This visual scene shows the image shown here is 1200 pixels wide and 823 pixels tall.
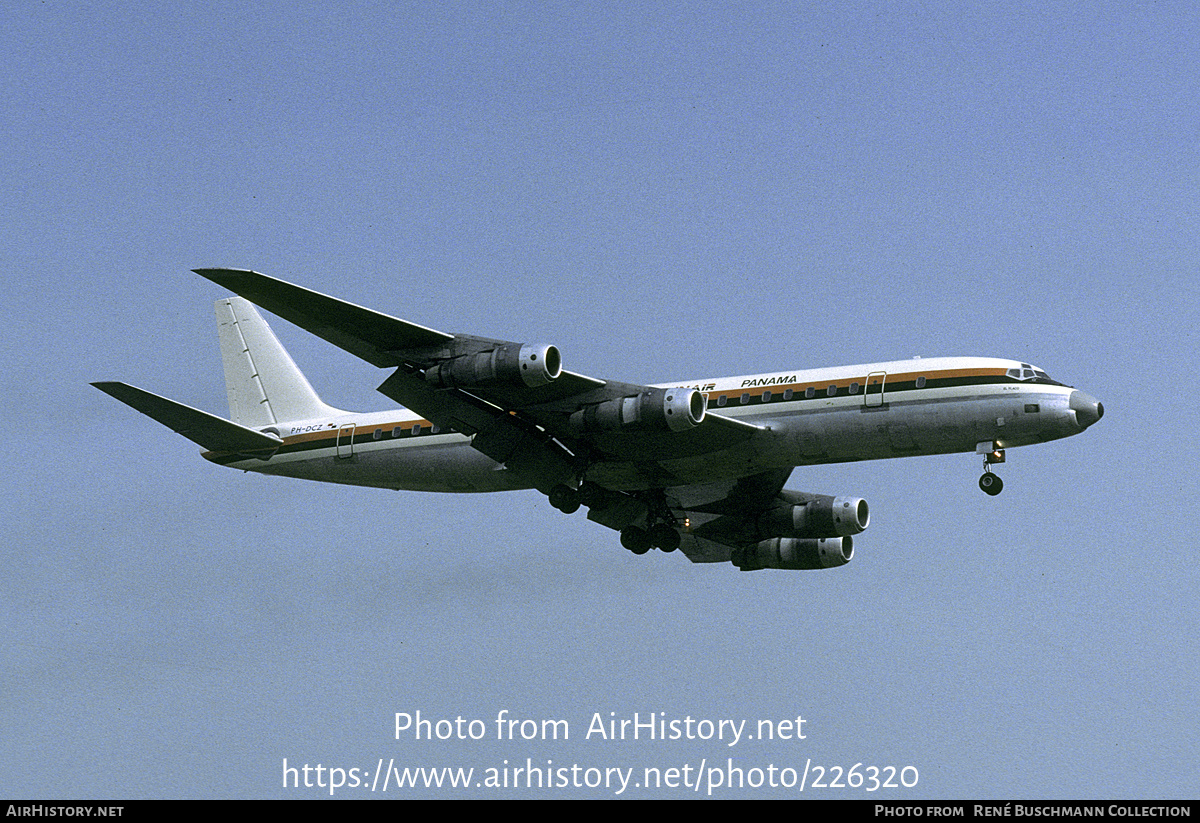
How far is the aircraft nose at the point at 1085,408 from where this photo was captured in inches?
1638

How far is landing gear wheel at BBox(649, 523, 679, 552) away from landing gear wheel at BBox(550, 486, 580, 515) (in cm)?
422

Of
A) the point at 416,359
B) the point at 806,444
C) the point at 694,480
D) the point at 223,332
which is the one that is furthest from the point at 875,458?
the point at 223,332

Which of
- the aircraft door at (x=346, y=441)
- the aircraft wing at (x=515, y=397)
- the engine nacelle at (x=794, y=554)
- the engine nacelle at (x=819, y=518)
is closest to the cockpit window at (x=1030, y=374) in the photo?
the aircraft wing at (x=515, y=397)

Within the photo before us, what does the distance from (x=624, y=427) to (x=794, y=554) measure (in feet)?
40.2

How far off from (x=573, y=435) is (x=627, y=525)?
6821mm

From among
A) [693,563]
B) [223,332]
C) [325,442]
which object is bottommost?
[693,563]

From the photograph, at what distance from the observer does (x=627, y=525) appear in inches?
1932

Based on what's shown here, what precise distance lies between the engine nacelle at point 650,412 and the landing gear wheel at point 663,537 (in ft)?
25.1

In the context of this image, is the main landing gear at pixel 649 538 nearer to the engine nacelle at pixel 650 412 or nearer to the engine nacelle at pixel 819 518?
the engine nacelle at pixel 819 518

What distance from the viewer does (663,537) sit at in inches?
1916

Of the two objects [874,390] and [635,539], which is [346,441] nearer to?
[635,539]

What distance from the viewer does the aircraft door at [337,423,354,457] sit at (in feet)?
158

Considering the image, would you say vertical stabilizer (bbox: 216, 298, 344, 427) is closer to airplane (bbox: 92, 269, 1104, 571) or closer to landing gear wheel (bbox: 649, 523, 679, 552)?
airplane (bbox: 92, 269, 1104, 571)

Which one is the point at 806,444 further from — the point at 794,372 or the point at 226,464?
the point at 226,464
